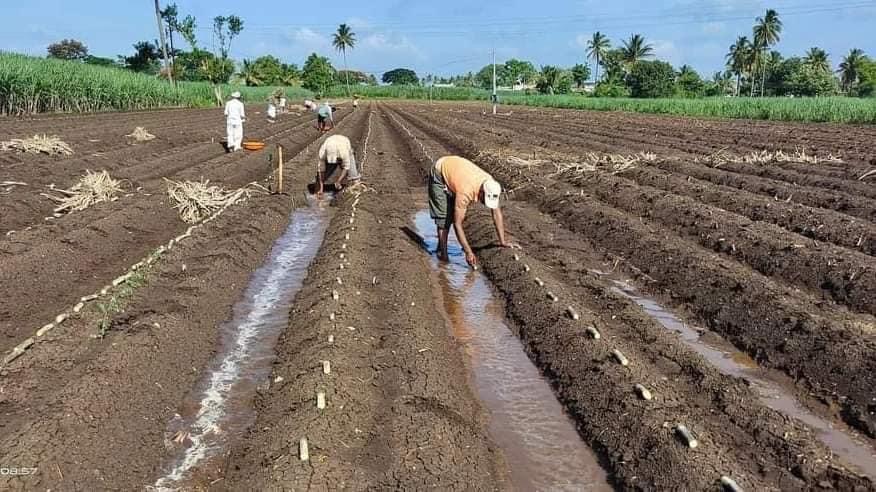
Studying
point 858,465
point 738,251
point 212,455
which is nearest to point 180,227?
point 212,455

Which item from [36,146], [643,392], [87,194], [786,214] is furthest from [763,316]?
[36,146]

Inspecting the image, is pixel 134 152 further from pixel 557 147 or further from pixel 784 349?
pixel 784 349

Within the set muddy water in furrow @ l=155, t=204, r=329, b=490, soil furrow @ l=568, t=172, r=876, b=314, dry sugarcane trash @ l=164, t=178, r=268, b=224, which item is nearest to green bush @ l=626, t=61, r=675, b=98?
soil furrow @ l=568, t=172, r=876, b=314

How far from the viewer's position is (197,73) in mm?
73250

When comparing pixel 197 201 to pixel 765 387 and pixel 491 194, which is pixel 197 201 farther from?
pixel 765 387

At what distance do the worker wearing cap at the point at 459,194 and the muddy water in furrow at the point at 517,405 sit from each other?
0.71 m

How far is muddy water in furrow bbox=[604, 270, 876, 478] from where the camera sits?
4215 millimetres

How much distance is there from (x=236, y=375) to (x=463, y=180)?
358cm

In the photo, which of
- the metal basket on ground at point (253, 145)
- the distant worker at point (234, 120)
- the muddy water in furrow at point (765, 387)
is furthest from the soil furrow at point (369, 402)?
the metal basket on ground at point (253, 145)

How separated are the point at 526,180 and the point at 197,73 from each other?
6779cm

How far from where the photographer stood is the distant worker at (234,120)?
16531mm

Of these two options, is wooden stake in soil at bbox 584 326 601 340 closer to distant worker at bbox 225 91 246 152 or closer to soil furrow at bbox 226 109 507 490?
soil furrow at bbox 226 109 507 490

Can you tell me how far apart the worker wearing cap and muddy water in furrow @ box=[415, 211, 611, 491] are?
0.71m

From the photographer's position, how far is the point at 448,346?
5855 mm
